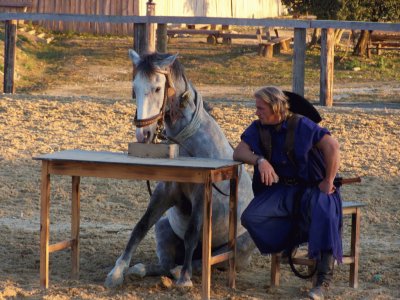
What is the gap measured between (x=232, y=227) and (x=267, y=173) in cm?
62

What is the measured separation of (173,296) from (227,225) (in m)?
0.80

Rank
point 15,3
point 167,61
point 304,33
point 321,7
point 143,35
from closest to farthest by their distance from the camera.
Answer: point 167,61, point 304,33, point 143,35, point 321,7, point 15,3

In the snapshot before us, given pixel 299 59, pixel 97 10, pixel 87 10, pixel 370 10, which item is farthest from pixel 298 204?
pixel 87 10

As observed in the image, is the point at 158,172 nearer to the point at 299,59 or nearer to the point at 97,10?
the point at 299,59

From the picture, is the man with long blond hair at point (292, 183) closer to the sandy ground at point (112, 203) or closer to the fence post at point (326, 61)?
the sandy ground at point (112, 203)

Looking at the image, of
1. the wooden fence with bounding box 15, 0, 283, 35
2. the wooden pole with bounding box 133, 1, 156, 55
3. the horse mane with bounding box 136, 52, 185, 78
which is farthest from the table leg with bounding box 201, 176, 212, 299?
the wooden fence with bounding box 15, 0, 283, 35

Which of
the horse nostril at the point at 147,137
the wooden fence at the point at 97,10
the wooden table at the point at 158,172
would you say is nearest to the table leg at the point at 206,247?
the wooden table at the point at 158,172

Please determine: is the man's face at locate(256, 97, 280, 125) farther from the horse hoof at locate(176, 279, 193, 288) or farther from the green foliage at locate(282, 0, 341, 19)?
the green foliage at locate(282, 0, 341, 19)

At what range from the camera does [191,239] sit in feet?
23.3

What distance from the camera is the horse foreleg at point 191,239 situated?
23.2 feet

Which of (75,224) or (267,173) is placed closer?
(267,173)

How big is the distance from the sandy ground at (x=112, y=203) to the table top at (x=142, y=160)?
85 centimetres

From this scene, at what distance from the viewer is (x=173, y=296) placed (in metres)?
6.84

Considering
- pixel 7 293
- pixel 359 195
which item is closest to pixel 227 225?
pixel 7 293
